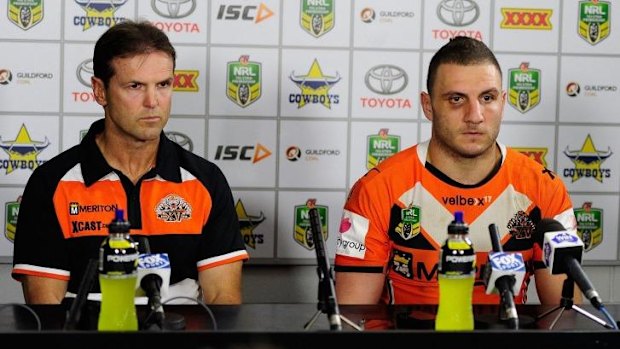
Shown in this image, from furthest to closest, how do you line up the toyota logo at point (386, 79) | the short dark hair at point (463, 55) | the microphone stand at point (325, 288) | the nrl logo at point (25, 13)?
the toyota logo at point (386, 79), the nrl logo at point (25, 13), the short dark hair at point (463, 55), the microphone stand at point (325, 288)

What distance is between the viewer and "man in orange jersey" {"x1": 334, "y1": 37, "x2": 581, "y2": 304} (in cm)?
223

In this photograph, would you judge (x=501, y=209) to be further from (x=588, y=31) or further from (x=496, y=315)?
(x=588, y=31)

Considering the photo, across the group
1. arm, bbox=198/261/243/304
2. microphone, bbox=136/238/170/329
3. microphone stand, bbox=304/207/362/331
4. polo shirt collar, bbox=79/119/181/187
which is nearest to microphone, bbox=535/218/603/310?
microphone stand, bbox=304/207/362/331

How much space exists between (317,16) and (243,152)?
476 millimetres

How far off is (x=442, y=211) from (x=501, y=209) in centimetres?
15

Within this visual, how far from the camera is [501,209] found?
2277 millimetres

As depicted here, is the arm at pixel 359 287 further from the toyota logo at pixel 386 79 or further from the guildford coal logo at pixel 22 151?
the guildford coal logo at pixel 22 151

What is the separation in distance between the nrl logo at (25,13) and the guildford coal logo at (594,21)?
1.67 meters

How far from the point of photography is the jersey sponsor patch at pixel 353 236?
→ 224 centimetres

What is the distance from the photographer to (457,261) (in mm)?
1472

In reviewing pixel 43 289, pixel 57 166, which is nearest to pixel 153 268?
Result: pixel 43 289

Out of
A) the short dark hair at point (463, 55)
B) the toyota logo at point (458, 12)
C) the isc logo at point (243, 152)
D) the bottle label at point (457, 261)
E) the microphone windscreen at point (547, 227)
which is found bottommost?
the bottle label at point (457, 261)

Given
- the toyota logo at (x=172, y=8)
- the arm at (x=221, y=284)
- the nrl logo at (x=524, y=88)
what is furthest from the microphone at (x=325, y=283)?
the nrl logo at (x=524, y=88)

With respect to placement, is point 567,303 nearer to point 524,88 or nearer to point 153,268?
point 153,268
